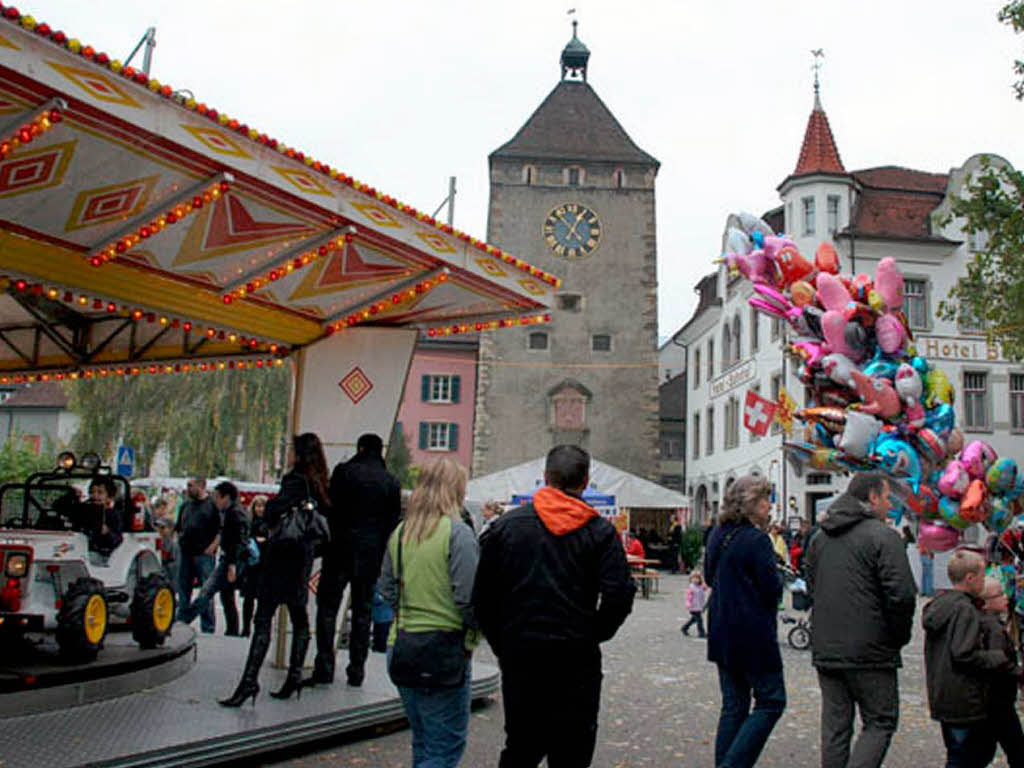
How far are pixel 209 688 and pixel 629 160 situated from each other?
38063 millimetres

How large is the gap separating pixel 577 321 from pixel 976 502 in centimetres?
3099

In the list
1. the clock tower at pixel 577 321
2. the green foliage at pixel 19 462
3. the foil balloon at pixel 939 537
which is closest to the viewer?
the foil balloon at pixel 939 537

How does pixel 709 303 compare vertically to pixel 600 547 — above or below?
above

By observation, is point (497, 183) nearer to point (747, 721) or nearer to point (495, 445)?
point (495, 445)

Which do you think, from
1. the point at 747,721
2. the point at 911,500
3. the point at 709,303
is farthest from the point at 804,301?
the point at 709,303

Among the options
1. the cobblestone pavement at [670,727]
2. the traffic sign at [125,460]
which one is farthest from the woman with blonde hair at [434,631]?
the traffic sign at [125,460]

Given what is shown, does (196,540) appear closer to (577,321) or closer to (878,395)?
(878,395)

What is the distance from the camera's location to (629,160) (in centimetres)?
4269

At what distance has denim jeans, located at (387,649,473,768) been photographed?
4.48m

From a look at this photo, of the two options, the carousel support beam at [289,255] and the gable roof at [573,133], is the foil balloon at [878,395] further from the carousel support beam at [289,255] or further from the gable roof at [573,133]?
the gable roof at [573,133]

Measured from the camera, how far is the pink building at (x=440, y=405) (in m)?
46.6

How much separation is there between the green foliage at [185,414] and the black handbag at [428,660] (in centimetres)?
2688

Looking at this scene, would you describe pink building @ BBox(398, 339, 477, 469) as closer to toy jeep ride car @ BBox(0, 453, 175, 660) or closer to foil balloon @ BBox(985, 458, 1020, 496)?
foil balloon @ BBox(985, 458, 1020, 496)

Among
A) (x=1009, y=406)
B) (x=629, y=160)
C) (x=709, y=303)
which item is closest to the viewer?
(x=1009, y=406)
